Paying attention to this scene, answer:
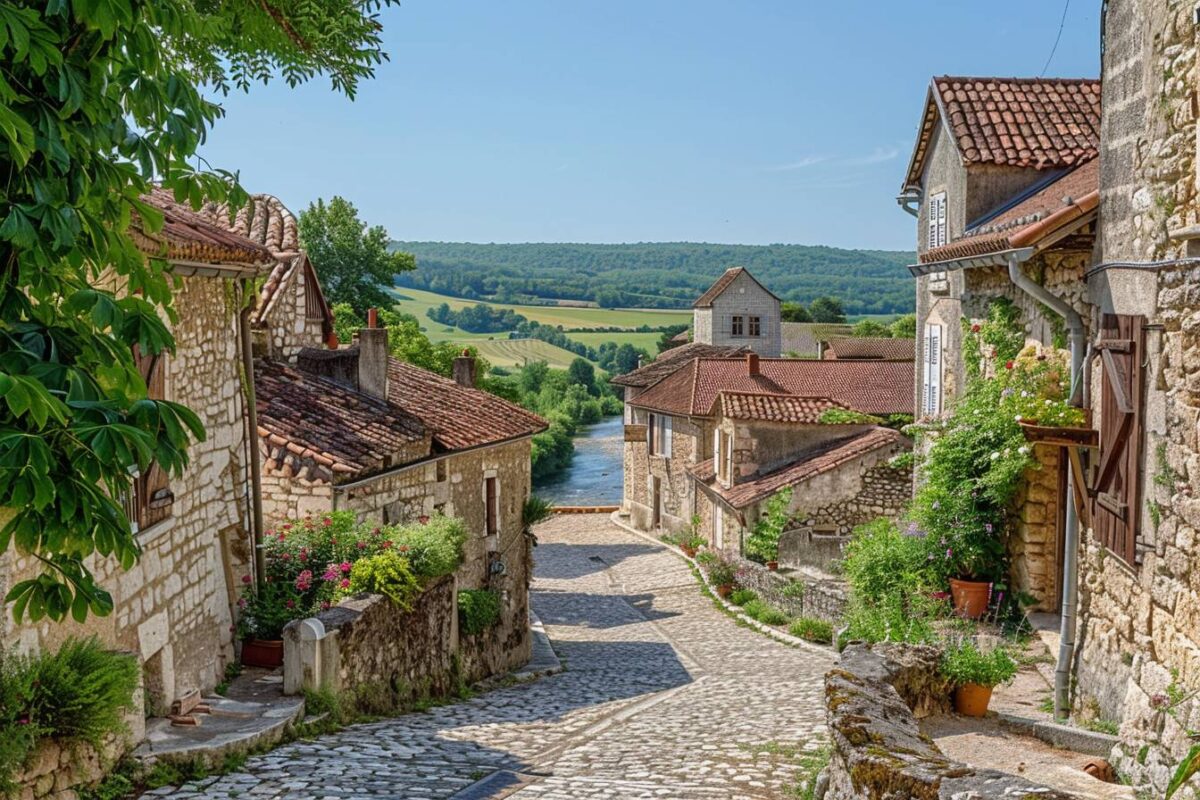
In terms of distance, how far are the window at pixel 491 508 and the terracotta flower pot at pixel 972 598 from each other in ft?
28.1

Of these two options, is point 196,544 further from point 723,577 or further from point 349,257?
point 349,257

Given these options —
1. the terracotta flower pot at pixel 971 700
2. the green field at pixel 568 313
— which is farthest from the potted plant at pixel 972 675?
the green field at pixel 568 313

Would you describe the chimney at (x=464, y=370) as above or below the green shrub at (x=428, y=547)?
above

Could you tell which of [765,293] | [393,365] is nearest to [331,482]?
[393,365]

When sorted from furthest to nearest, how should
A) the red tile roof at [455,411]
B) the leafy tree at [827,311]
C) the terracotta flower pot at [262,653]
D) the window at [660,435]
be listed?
the leafy tree at [827,311] → the window at [660,435] → the red tile roof at [455,411] → the terracotta flower pot at [262,653]

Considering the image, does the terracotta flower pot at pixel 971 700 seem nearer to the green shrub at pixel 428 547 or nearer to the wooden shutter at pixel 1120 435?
the wooden shutter at pixel 1120 435

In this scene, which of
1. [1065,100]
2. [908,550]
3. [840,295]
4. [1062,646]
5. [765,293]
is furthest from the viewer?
[840,295]

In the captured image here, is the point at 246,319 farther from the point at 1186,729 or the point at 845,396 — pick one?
the point at 845,396

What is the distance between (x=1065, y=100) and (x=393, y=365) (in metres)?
11.7

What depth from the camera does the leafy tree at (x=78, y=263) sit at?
465 cm

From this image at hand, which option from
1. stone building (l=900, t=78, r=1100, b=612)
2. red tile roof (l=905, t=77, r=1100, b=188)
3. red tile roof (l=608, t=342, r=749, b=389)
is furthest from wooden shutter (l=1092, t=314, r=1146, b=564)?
red tile roof (l=608, t=342, r=749, b=389)

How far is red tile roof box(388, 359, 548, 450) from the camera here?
17438 millimetres

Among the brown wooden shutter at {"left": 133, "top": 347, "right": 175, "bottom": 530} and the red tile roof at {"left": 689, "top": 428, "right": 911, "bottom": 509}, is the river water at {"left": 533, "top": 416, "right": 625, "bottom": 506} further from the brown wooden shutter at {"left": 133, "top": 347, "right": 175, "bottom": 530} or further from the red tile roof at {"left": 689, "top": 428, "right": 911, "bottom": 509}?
the brown wooden shutter at {"left": 133, "top": 347, "right": 175, "bottom": 530}

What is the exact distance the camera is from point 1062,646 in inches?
360
